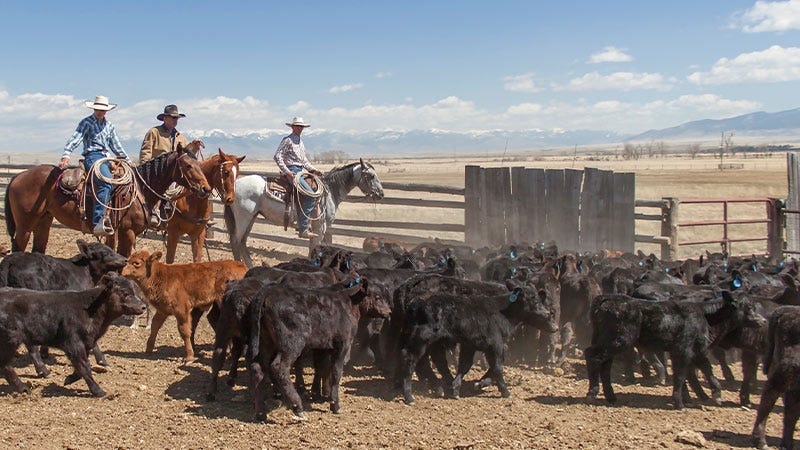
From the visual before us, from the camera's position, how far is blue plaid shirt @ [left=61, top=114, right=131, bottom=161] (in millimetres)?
11820

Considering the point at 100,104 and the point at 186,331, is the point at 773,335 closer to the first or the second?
the point at 186,331

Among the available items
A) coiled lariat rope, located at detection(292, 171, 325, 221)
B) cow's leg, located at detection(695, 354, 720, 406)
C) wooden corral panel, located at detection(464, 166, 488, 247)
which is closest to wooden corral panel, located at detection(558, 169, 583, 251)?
wooden corral panel, located at detection(464, 166, 488, 247)

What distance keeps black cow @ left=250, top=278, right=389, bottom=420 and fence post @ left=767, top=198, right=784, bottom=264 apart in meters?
13.3

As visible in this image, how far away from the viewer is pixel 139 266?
9.36 metres

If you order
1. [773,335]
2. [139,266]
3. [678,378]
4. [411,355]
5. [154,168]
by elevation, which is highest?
[154,168]

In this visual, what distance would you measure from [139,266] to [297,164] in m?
6.92

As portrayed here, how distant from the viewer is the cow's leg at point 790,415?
22.2 feet

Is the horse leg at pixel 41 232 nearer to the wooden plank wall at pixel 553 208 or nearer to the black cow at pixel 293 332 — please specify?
the black cow at pixel 293 332

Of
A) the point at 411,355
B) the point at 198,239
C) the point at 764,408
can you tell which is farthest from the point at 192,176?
the point at 764,408

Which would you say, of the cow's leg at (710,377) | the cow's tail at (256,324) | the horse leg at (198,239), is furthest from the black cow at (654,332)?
the horse leg at (198,239)

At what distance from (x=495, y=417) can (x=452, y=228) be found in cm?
1140

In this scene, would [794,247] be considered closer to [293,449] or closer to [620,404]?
[620,404]

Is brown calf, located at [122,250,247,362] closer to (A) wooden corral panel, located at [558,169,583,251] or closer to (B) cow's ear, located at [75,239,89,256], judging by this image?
(B) cow's ear, located at [75,239,89,256]

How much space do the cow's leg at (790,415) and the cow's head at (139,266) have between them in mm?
6756
